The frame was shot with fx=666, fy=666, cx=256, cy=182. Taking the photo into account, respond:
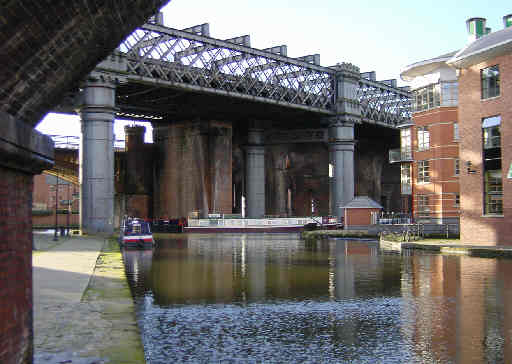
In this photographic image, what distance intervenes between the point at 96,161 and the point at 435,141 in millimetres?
24293

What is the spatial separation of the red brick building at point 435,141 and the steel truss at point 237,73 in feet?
54.3

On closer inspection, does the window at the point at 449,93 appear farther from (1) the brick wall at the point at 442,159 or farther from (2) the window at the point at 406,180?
(2) the window at the point at 406,180

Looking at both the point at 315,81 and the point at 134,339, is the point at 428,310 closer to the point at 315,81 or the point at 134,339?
the point at 134,339

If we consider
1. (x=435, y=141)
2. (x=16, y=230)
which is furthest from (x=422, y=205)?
(x=16, y=230)

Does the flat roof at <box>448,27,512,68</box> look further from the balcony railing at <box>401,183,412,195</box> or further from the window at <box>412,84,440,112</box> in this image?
the balcony railing at <box>401,183,412,195</box>

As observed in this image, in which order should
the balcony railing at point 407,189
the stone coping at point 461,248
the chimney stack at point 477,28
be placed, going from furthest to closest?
the balcony railing at point 407,189
the chimney stack at point 477,28
the stone coping at point 461,248

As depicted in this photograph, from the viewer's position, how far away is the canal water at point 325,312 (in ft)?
34.6

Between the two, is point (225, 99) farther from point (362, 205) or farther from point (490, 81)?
point (490, 81)

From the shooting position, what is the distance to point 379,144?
98.5 metres

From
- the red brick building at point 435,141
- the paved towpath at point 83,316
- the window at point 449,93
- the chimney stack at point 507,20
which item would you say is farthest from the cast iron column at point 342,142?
the paved towpath at point 83,316

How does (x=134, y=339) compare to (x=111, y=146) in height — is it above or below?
below

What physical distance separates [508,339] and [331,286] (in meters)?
7.99

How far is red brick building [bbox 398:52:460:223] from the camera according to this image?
47.9 metres

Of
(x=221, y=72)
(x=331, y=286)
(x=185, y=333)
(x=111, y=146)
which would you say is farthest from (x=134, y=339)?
(x=221, y=72)
